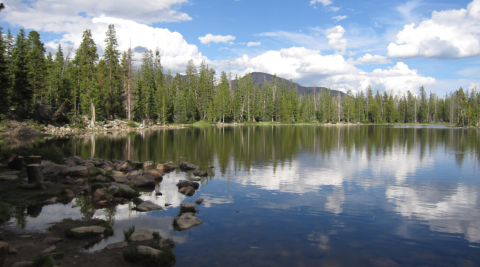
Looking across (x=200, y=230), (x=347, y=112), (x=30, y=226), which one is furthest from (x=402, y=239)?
(x=347, y=112)

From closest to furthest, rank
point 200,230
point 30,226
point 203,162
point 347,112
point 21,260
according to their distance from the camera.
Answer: point 21,260
point 30,226
point 200,230
point 203,162
point 347,112

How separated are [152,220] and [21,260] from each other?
4.54 metres

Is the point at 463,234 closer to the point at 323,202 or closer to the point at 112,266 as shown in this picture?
the point at 323,202

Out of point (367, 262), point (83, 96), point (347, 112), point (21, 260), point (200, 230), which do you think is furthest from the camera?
point (347, 112)

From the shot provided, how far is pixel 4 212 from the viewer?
996 cm

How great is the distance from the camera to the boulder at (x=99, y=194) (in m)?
12.9

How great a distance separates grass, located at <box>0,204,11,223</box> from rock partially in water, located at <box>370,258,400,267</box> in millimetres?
11269

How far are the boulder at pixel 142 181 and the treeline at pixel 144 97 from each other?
31.7 m

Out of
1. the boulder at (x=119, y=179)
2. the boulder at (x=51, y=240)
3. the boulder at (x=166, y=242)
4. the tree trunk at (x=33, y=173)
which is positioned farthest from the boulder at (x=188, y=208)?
the tree trunk at (x=33, y=173)

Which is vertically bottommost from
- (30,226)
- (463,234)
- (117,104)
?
(463,234)

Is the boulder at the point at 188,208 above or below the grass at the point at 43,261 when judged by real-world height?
below

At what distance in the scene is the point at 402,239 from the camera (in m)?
9.79

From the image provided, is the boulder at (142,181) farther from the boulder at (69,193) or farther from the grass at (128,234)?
the grass at (128,234)

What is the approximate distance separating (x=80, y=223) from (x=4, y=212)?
8.79ft
